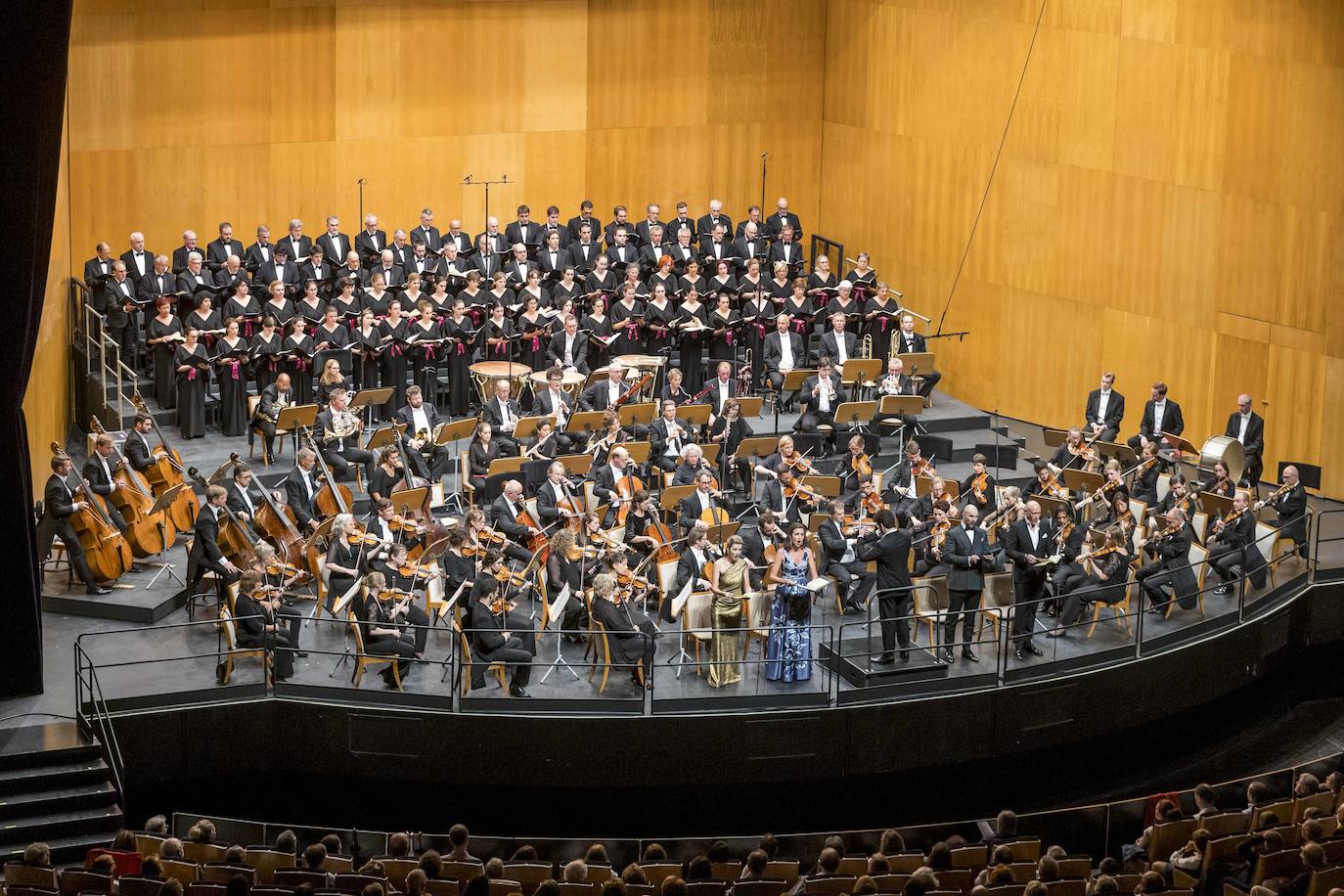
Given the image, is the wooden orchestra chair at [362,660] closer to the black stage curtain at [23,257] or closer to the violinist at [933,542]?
the black stage curtain at [23,257]

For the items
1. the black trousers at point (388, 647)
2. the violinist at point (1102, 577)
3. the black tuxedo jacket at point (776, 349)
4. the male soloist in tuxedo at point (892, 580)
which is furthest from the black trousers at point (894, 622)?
the black tuxedo jacket at point (776, 349)

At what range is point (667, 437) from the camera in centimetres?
1644

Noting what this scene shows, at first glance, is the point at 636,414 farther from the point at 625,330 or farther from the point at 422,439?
the point at 625,330

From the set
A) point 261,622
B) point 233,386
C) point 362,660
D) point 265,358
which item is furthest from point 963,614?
point 233,386

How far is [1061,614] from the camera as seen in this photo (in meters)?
14.5

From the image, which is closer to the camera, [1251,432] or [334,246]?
[1251,432]

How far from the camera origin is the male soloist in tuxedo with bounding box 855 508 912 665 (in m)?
13.7

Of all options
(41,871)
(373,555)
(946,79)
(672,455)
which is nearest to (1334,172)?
(946,79)

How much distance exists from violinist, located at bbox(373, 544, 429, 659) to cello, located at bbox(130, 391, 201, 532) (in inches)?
89.0

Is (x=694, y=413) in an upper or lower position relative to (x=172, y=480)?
upper

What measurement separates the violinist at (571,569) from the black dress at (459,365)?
433cm

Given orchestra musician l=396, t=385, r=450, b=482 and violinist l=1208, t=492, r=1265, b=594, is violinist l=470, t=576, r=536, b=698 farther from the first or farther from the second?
violinist l=1208, t=492, r=1265, b=594

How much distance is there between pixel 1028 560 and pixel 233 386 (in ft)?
24.9

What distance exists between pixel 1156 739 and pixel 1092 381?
5742mm
